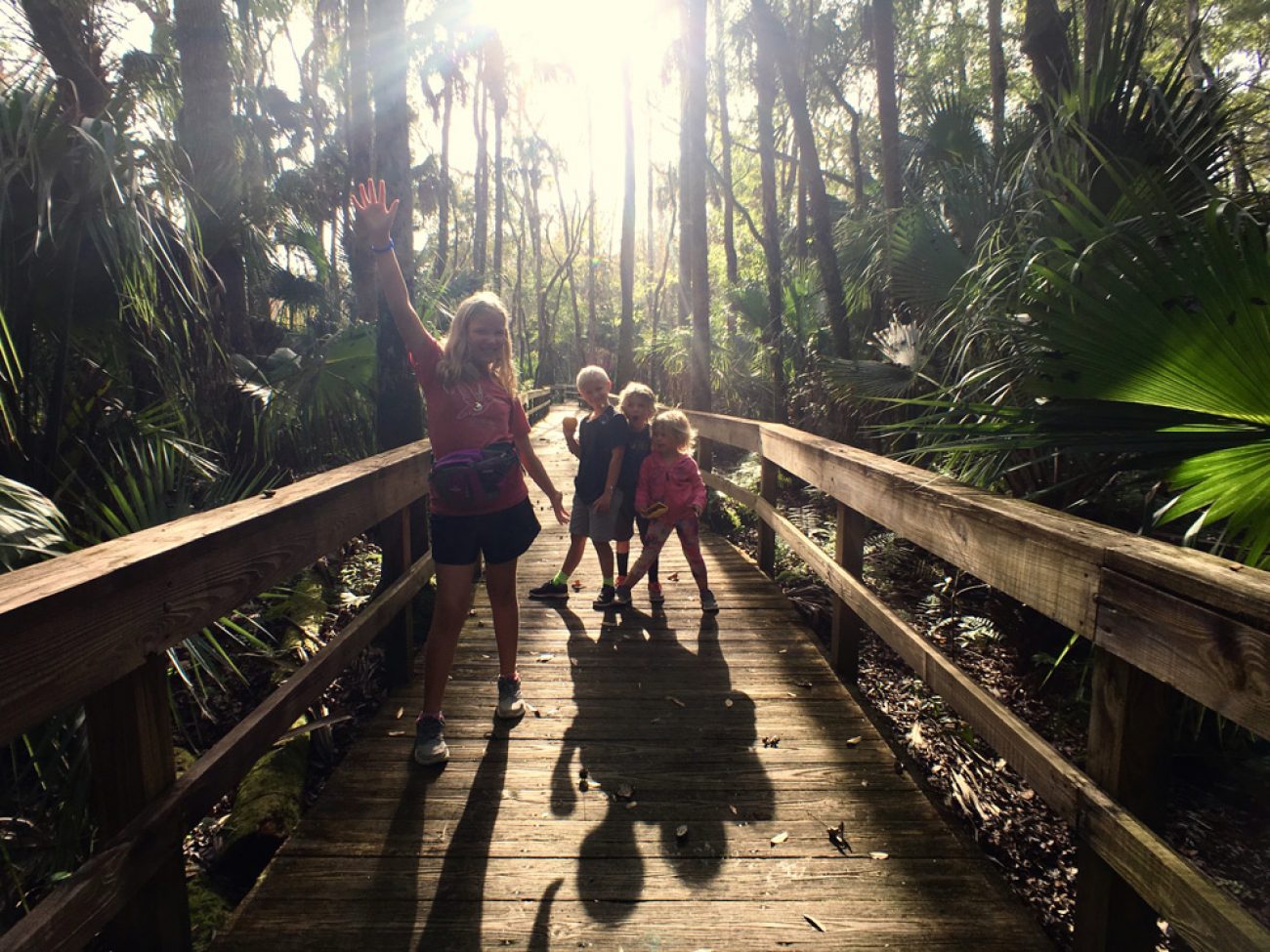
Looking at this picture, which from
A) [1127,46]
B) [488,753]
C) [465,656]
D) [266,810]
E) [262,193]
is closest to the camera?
[266,810]

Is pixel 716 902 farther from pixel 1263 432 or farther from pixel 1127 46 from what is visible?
pixel 1127 46

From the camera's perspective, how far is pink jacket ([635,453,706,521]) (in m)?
4.80

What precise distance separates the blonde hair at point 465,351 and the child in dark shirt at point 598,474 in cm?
160

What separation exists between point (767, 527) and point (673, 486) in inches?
48.5

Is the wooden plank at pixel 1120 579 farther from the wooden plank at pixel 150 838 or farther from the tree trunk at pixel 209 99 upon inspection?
the tree trunk at pixel 209 99

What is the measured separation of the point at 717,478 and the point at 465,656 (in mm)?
3516

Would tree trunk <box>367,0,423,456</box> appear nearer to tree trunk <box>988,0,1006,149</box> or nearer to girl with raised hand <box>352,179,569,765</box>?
girl with raised hand <box>352,179,569,765</box>

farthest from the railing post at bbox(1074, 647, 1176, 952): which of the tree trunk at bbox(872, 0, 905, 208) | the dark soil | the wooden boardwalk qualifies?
the tree trunk at bbox(872, 0, 905, 208)

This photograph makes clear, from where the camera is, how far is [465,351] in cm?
300

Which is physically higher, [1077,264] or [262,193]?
[262,193]

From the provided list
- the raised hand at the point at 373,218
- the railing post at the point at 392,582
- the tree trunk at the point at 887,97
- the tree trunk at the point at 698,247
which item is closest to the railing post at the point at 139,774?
the raised hand at the point at 373,218

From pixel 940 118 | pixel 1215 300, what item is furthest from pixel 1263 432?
pixel 940 118

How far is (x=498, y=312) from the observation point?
3.06 m

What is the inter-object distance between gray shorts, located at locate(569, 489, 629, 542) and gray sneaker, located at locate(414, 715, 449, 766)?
6.82 ft
